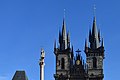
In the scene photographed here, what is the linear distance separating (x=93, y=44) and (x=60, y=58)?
782cm

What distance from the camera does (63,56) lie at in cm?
10506

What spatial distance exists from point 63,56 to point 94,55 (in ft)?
22.3

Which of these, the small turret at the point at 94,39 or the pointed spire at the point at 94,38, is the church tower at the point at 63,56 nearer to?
the small turret at the point at 94,39

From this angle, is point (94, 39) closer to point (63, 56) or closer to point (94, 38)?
point (94, 38)

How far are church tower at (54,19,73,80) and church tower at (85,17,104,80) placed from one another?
402 centimetres

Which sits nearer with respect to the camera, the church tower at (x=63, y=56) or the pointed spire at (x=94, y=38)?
the church tower at (x=63, y=56)

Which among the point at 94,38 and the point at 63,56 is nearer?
the point at 94,38

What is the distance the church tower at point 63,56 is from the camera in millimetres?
103531

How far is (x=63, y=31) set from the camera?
106 meters

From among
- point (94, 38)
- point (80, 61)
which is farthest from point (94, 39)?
point (80, 61)

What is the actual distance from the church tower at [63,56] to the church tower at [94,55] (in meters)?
4.02

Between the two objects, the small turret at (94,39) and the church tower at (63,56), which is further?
the small turret at (94,39)

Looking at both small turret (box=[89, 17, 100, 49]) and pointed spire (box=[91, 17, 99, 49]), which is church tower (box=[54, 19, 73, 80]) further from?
pointed spire (box=[91, 17, 99, 49])

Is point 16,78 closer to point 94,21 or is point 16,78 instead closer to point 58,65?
point 58,65
